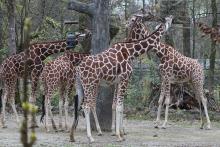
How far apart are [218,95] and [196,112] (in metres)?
3.43

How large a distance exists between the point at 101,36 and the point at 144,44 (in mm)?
966

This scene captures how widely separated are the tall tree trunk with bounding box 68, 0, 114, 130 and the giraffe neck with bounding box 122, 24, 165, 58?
2.70 ft

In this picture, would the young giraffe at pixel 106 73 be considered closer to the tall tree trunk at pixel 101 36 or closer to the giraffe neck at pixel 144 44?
the giraffe neck at pixel 144 44

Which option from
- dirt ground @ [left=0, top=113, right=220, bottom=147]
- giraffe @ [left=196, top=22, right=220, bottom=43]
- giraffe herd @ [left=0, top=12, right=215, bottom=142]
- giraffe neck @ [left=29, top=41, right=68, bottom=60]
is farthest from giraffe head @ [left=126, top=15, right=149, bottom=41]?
giraffe @ [left=196, top=22, right=220, bottom=43]

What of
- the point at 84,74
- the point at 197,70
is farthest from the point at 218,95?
the point at 84,74

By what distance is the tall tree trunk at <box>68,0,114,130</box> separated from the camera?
10.5 m

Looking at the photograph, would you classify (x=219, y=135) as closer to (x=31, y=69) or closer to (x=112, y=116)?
(x=112, y=116)

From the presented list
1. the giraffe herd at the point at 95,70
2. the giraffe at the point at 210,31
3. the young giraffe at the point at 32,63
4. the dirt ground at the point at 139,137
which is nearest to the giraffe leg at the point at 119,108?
the giraffe herd at the point at 95,70

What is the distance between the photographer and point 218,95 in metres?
17.2

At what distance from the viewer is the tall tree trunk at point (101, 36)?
10.5 metres

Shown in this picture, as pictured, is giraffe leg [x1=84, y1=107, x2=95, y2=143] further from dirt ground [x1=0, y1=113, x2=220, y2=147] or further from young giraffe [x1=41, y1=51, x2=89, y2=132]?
young giraffe [x1=41, y1=51, x2=89, y2=132]

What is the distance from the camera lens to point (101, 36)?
10.5 m

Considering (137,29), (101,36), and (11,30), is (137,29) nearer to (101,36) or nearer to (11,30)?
(101,36)

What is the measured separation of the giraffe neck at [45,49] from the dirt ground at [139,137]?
1731 millimetres
